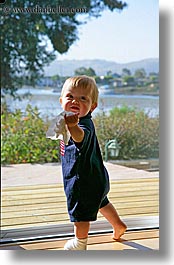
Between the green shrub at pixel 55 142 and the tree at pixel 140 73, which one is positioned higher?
the tree at pixel 140 73

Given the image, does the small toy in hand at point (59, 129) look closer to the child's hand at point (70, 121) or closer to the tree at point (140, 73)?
the child's hand at point (70, 121)

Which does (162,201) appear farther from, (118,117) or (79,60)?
(79,60)

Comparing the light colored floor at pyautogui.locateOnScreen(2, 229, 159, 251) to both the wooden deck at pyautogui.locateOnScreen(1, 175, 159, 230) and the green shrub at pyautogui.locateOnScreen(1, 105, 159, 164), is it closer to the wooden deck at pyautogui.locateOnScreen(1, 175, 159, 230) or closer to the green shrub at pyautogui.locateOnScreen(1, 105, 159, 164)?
the wooden deck at pyautogui.locateOnScreen(1, 175, 159, 230)

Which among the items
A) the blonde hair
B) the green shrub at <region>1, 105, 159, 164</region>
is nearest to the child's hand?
the blonde hair

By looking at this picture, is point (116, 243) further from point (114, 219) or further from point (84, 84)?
point (84, 84)

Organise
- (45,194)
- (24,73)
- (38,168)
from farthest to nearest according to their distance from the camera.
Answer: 1. (24,73)
2. (38,168)
3. (45,194)

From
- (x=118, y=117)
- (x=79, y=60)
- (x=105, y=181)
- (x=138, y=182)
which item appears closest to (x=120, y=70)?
(x=79, y=60)

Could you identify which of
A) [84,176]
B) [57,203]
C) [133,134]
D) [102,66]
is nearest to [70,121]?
[84,176]

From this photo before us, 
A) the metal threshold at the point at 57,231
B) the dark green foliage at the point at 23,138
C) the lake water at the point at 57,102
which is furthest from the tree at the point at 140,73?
the metal threshold at the point at 57,231
